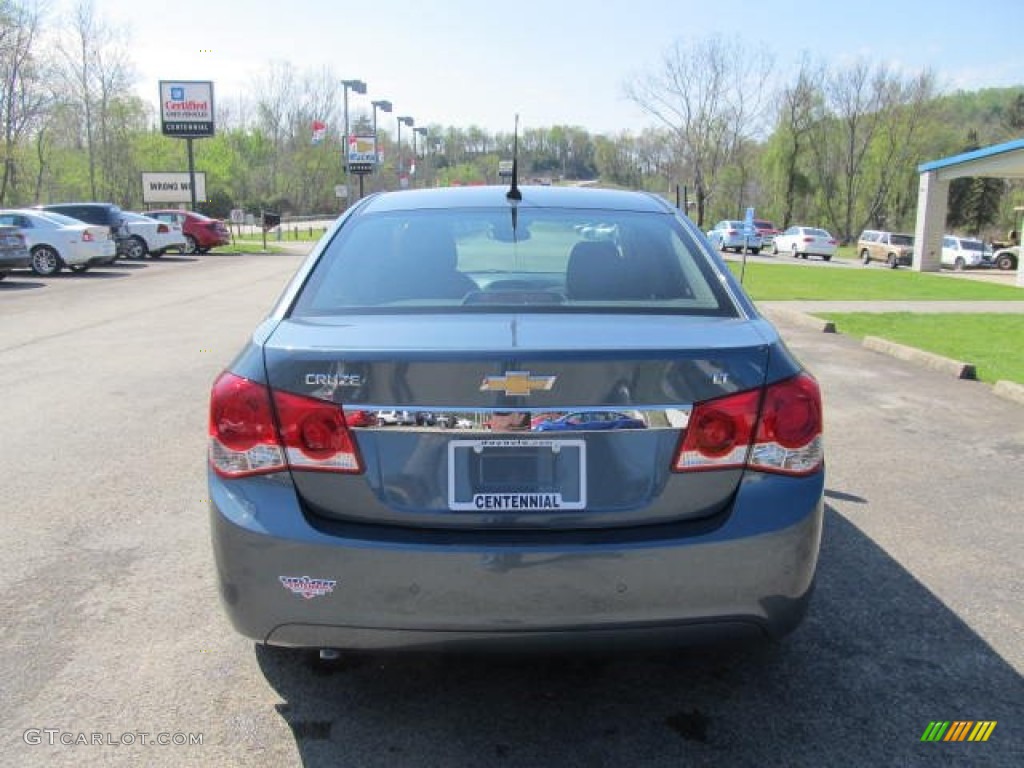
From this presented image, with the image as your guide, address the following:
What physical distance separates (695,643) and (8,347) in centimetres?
1076

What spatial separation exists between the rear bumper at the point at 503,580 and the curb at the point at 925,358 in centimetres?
766

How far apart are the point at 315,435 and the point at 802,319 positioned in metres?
12.7

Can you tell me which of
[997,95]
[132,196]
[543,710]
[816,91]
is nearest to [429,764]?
[543,710]

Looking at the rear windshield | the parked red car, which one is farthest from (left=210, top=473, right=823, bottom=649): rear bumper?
the parked red car

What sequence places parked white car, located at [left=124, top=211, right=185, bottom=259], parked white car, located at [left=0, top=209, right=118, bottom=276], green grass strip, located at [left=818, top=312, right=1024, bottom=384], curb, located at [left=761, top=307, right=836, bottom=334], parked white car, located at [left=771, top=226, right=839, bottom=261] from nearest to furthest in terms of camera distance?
green grass strip, located at [left=818, top=312, right=1024, bottom=384]
curb, located at [left=761, top=307, right=836, bottom=334]
parked white car, located at [left=0, top=209, right=118, bottom=276]
parked white car, located at [left=124, top=211, right=185, bottom=259]
parked white car, located at [left=771, top=226, right=839, bottom=261]

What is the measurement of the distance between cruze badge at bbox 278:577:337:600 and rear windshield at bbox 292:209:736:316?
36.4 inches

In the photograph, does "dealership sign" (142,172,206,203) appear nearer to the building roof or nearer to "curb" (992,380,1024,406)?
the building roof

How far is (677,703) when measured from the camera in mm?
3053

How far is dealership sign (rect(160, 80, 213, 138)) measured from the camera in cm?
4356

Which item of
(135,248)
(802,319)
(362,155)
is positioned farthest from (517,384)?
(362,155)

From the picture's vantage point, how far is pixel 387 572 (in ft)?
8.23

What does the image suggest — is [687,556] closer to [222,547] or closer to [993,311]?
[222,547]

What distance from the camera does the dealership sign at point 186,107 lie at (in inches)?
1715

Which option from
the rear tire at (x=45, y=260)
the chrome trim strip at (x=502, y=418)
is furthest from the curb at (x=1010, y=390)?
the rear tire at (x=45, y=260)
